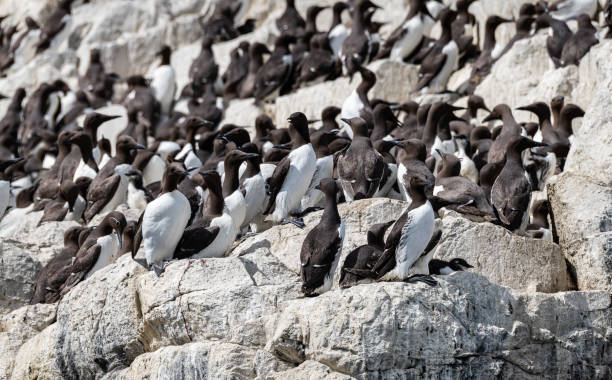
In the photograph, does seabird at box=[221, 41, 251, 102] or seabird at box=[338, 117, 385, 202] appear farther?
seabird at box=[221, 41, 251, 102]

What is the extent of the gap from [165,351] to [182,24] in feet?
50.6

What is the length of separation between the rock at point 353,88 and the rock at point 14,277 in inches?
254

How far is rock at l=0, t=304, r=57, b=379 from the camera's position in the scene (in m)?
10.2

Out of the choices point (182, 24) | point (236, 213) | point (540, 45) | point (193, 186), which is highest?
point (236, 213)

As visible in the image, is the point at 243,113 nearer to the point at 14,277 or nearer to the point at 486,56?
the point at 486,56

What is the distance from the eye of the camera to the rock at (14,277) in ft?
37.4

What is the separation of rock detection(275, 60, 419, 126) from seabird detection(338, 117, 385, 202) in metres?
5.94

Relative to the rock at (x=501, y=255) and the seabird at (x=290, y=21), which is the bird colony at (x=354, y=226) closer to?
the rock at (x=501, y=255)

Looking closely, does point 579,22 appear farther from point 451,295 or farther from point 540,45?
point 451,295

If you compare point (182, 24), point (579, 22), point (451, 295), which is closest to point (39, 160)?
point (182, 24)

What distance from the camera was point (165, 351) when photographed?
852cm

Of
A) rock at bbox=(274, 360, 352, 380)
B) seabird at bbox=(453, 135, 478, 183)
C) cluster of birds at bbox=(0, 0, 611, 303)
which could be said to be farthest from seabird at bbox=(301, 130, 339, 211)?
rock at bbox=(274, 360, 352, 380)

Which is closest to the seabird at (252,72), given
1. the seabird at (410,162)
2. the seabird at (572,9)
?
the seabird at (572,9)

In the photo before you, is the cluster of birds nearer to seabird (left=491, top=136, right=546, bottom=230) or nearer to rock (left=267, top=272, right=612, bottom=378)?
seabird (left=491, top=136, right=546, bottom=230)
